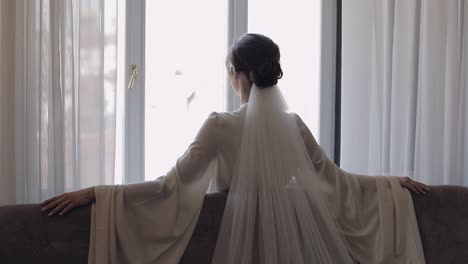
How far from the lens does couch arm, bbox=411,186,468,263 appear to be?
6.81 feet

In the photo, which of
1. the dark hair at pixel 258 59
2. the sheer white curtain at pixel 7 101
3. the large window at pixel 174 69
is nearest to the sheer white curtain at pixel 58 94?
the sheer white curtain at pixel 7 101

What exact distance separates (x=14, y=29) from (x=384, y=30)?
5.20ft

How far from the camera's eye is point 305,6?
2785 millimetres

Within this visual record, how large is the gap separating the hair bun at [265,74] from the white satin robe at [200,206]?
0.12 metres

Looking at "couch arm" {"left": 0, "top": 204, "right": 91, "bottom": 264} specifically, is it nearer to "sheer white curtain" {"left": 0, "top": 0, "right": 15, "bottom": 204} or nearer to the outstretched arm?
the outstretched arm

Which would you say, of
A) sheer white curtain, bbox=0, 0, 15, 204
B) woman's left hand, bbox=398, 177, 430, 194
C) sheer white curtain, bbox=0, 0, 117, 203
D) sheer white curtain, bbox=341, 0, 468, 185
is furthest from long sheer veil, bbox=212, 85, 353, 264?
sheer white curtain, bbox=0, 0, 15, 204

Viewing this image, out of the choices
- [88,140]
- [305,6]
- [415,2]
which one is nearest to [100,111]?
[88,140]

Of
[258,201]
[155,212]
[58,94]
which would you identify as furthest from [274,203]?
[58,94]

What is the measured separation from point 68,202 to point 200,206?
44 centimetres

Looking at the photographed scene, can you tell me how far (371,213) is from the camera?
206cm

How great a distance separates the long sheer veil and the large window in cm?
64

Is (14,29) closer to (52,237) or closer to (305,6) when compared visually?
(52,237)

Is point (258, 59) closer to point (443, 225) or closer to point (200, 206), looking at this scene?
Answer: point (200, 206)

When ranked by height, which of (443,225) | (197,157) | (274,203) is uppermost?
(197,157)
